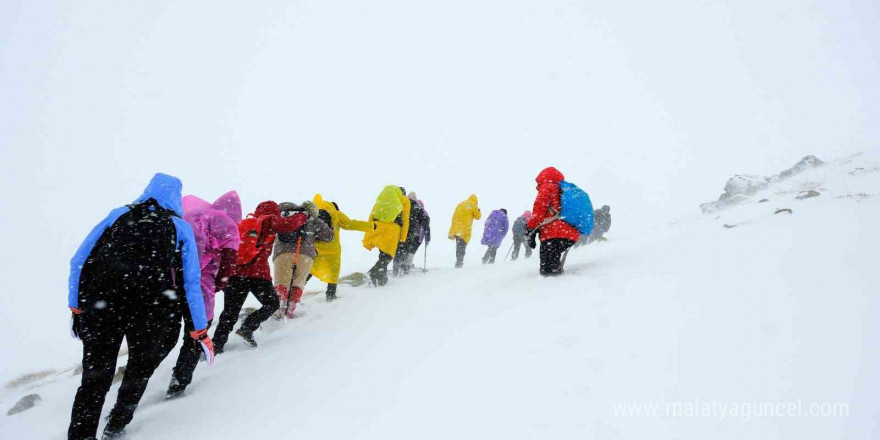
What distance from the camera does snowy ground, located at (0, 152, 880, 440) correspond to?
254cm

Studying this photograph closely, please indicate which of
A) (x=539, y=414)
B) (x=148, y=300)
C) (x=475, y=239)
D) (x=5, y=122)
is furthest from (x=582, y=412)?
(x=5, y=122)

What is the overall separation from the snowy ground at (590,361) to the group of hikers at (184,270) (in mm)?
501

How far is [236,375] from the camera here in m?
4.68

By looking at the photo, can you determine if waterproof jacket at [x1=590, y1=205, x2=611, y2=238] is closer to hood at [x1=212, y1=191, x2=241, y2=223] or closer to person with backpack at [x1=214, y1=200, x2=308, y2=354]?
person with backpack at [x1=214, y1=200, x2=308, y2=354]

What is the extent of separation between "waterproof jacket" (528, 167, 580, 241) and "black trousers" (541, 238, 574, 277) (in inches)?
3.1

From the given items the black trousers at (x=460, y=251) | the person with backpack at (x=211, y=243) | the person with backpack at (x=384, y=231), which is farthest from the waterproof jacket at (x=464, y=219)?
the person with backpack at (x=211, y=243)

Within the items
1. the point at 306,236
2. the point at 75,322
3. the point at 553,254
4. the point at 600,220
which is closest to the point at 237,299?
the point at 75,322

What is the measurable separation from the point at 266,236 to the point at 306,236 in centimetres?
150

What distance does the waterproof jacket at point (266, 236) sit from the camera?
499cm

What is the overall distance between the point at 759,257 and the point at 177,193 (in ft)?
21.3

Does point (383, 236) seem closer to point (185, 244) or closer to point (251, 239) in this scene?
point (251, 239)

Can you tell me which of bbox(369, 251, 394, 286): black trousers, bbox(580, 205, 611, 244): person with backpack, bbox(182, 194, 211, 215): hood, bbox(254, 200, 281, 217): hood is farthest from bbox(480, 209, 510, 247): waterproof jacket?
bbox(182, 194, 211, 215): hood

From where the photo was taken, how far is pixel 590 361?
3223mm

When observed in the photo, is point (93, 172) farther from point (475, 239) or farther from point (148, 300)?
point (148, 300)
